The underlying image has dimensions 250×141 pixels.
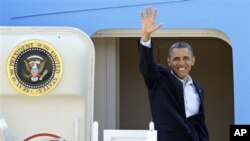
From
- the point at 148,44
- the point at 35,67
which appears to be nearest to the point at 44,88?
the point at 35,67

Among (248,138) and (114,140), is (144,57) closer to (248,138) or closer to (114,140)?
(114,140)

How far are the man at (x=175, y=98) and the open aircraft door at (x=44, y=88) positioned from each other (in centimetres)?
40

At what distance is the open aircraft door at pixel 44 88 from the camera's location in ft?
10.3

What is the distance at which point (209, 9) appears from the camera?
4.12m

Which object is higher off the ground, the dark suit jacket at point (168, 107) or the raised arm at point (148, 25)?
the raised arm at point (148, 25)

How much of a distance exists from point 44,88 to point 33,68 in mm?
138

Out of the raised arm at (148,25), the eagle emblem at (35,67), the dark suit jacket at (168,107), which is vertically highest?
the raised arm at (148,25)

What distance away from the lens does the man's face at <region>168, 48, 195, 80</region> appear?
3273mm

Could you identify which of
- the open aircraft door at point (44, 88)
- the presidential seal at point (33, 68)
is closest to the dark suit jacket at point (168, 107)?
the open aircraft door at point (44, 88)

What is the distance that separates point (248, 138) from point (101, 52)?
167 centimetres

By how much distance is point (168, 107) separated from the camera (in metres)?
A: 3.23

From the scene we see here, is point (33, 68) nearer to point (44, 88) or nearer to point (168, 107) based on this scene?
point (44, 88)

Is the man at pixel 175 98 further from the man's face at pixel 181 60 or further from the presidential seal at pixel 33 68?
the presidential seal at pixel 33 68

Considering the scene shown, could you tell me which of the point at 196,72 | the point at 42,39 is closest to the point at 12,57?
the point at 42,39
